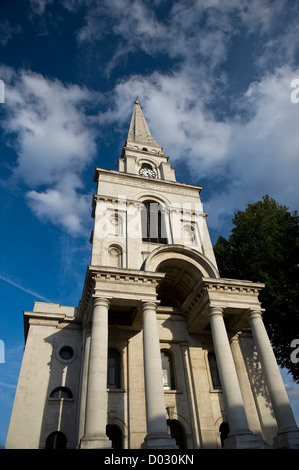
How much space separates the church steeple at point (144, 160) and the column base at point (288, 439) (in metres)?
21.9

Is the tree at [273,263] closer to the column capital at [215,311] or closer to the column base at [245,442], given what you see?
the column capital at [215,311]

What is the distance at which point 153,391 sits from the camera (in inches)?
552

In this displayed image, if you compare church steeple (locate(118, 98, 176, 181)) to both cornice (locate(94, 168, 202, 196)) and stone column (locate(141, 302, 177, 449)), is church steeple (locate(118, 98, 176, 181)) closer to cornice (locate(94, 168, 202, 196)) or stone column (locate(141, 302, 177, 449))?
cornice (locate(94, 168, 202, 196))

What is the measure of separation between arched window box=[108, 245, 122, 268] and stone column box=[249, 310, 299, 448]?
9613 mm

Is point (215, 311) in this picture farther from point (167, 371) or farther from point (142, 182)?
point (142, 182)

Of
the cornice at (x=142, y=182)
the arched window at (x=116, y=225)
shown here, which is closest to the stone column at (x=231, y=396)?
the arched window at (x=116, y=225)

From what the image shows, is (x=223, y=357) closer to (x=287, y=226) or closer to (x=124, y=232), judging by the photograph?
(x=124, y=232)

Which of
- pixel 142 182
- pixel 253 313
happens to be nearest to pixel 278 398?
pixel 253 313

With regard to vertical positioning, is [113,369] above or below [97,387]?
above

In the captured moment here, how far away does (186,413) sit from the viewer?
17688 mm

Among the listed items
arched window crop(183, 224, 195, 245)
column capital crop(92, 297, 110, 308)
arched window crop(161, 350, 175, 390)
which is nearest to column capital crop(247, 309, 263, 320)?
arched window crop(161, 350, 175, 390)

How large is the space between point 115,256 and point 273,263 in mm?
11759

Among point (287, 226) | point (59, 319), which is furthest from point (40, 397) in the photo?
point (287, 226)
